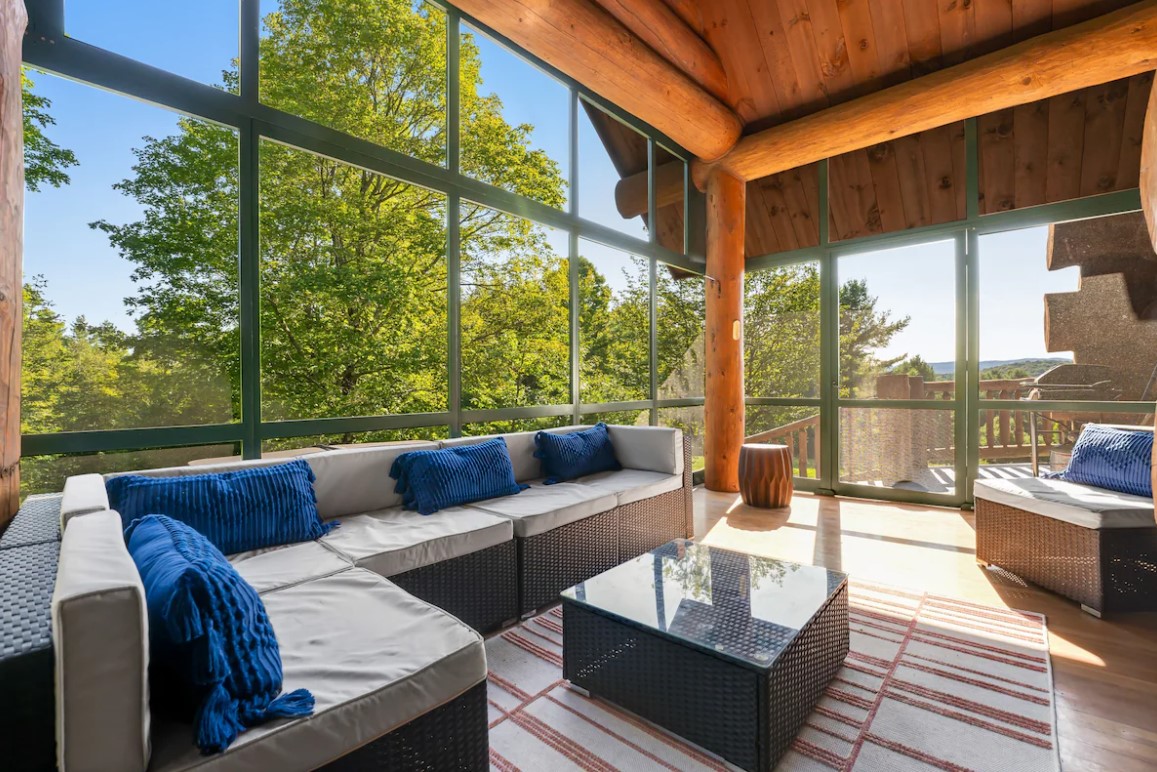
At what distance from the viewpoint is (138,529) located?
1.36 meters

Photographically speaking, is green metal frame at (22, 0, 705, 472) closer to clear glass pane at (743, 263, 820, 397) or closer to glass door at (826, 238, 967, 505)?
clear glass pane at (743, 263, 820, 397)

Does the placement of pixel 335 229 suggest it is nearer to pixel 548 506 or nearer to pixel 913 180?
pixel 548 506

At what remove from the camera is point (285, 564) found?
69.3 inches

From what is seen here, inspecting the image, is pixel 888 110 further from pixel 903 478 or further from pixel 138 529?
pixel 138 529

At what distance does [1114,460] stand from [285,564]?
3766mm

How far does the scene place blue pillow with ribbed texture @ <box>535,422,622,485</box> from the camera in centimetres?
322

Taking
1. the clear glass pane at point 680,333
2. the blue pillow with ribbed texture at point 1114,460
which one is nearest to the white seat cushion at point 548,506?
the clear glass pane at point 680,333

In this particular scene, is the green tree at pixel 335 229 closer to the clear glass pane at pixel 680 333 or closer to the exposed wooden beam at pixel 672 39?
the exposed wooden beam at pixel 672 39

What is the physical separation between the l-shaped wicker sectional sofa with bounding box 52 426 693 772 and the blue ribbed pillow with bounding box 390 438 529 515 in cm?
6

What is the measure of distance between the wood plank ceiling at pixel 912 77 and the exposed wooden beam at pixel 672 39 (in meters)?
0.13

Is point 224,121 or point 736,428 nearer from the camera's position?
point 224,121

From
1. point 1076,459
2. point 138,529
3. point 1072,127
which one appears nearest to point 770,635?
point 138,529

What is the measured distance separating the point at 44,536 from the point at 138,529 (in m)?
0.19

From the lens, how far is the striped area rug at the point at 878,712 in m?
1.47
